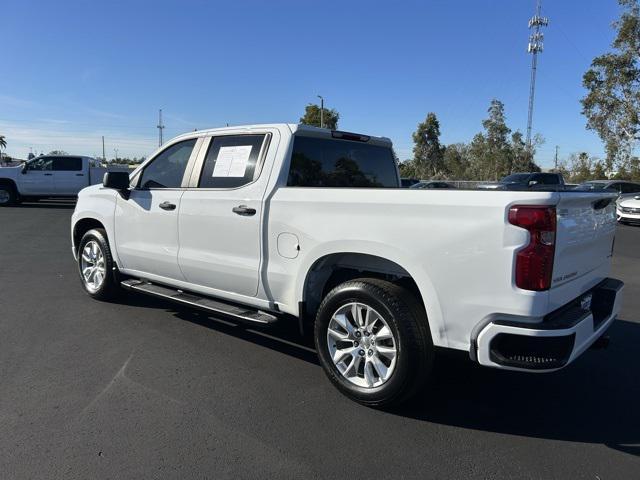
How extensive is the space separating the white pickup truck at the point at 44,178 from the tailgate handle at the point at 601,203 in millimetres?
19256

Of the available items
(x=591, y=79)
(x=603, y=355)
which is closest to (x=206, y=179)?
(x=603, y=355)

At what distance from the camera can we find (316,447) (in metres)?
2.95

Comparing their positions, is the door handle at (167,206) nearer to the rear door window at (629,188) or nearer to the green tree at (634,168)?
the rear door window at (629,188)

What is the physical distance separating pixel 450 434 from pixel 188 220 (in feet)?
9.25

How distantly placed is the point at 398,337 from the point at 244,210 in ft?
5.40

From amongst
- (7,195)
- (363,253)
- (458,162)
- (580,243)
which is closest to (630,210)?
(580,243)

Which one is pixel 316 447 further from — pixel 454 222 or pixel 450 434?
pixel 454 222

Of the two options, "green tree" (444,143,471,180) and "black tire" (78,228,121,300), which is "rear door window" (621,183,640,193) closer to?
"black tire" (78,228,121,300)

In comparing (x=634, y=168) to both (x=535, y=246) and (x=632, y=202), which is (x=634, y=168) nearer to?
(x=632, y=202)

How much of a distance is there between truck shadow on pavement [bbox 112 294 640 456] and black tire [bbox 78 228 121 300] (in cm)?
191

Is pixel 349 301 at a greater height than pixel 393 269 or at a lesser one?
lesser

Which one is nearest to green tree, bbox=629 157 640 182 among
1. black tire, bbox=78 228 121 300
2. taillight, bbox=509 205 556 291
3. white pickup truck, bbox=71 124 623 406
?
white pickup truck, bbox=71 124 623 406

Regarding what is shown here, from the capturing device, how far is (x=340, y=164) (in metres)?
4.62

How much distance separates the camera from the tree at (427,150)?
54.9 meters
